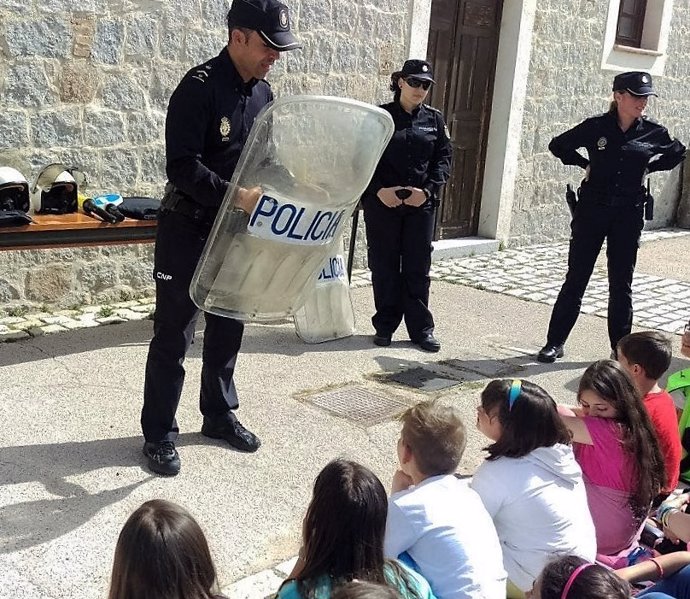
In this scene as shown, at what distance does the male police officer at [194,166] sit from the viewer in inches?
137

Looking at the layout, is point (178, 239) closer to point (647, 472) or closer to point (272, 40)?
point (272, 40)

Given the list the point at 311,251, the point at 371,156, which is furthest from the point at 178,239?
the point at 371,156

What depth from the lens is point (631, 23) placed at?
11789 mm

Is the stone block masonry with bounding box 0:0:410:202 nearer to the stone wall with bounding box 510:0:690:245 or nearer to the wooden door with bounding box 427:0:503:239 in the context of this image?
the wooden door with bounding box 427:0:503:239

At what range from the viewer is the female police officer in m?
5.63

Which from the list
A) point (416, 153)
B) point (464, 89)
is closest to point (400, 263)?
point (416, 153)

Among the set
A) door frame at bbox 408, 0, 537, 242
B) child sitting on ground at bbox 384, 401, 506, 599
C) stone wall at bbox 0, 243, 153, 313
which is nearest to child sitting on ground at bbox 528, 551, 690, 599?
child sitting on ground at bbox 384, 401, 506, 599

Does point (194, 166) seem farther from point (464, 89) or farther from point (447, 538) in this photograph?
point (464, 89)

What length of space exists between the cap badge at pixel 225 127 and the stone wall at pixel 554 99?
6.98 metres

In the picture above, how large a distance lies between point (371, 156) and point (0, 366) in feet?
8.49

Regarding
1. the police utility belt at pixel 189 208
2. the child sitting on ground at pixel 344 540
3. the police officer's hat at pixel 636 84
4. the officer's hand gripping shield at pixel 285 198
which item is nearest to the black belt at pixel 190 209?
the police utility belt at pixel 189 208

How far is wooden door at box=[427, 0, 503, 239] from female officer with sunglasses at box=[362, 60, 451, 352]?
3.40 metres

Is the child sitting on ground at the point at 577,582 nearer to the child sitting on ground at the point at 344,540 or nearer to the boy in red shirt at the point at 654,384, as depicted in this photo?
the child sitting on ground at the point at 344,540

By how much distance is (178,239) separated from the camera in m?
3.65
